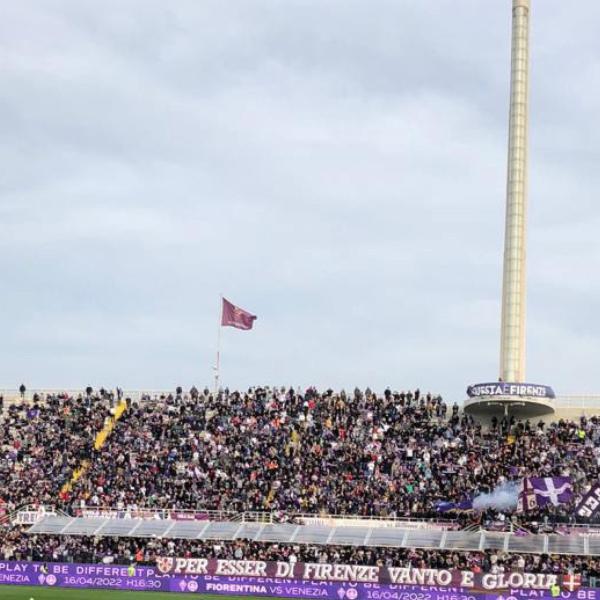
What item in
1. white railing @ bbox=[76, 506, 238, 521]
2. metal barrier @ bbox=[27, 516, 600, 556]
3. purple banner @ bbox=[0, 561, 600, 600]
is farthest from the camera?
white railing @ bbox=[76, 506, 238, 521]

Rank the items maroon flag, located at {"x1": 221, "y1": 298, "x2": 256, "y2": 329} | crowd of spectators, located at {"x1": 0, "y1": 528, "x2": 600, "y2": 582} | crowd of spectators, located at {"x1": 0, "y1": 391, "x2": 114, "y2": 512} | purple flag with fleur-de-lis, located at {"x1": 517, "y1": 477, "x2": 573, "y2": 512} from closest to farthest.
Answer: crowd of spectators, located at {"x1": 0, "y1": 528, "x2": 600, "y2": 582} < purple flag with fleur-de-lis, located at {"x1": 517, "y1": 477, "x2": 573, "y2": 512} < crowd of spectators, located at {"x1": 0, "y1": 391, "x2": 114, "y2": 512} < maroon flag, located at {"x1": 221, "y1": 298, "x2": 256, "y2": 329}

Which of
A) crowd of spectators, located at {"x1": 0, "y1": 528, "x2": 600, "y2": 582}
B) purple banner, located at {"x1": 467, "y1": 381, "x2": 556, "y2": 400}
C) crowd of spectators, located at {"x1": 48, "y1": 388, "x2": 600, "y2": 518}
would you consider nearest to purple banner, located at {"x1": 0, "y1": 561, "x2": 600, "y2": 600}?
crowd of spectators, located at {"x1": 0, "y1": 528, "x2": 600, "y2": 582}

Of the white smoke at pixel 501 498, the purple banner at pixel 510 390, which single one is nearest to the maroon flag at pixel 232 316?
the purple banner at pixel 510 390

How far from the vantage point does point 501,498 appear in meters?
73.1

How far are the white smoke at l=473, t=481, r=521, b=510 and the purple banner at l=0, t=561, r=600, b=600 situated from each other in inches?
399

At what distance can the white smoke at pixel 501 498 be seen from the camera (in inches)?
2862

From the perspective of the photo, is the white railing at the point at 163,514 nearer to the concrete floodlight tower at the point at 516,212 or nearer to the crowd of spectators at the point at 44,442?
the crowd of spectators at the point at 44,442

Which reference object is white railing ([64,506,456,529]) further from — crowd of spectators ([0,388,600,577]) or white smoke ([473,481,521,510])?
white smoke ([473,481,521,510])

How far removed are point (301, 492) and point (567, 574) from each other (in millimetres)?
19519

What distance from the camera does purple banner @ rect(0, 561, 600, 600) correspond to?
62.6 m

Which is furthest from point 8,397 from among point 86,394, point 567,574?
point 567,574

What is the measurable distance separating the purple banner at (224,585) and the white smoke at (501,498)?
33.3ft

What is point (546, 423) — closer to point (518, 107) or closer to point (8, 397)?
point (518, 107)

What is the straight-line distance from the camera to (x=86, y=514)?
7619cm
